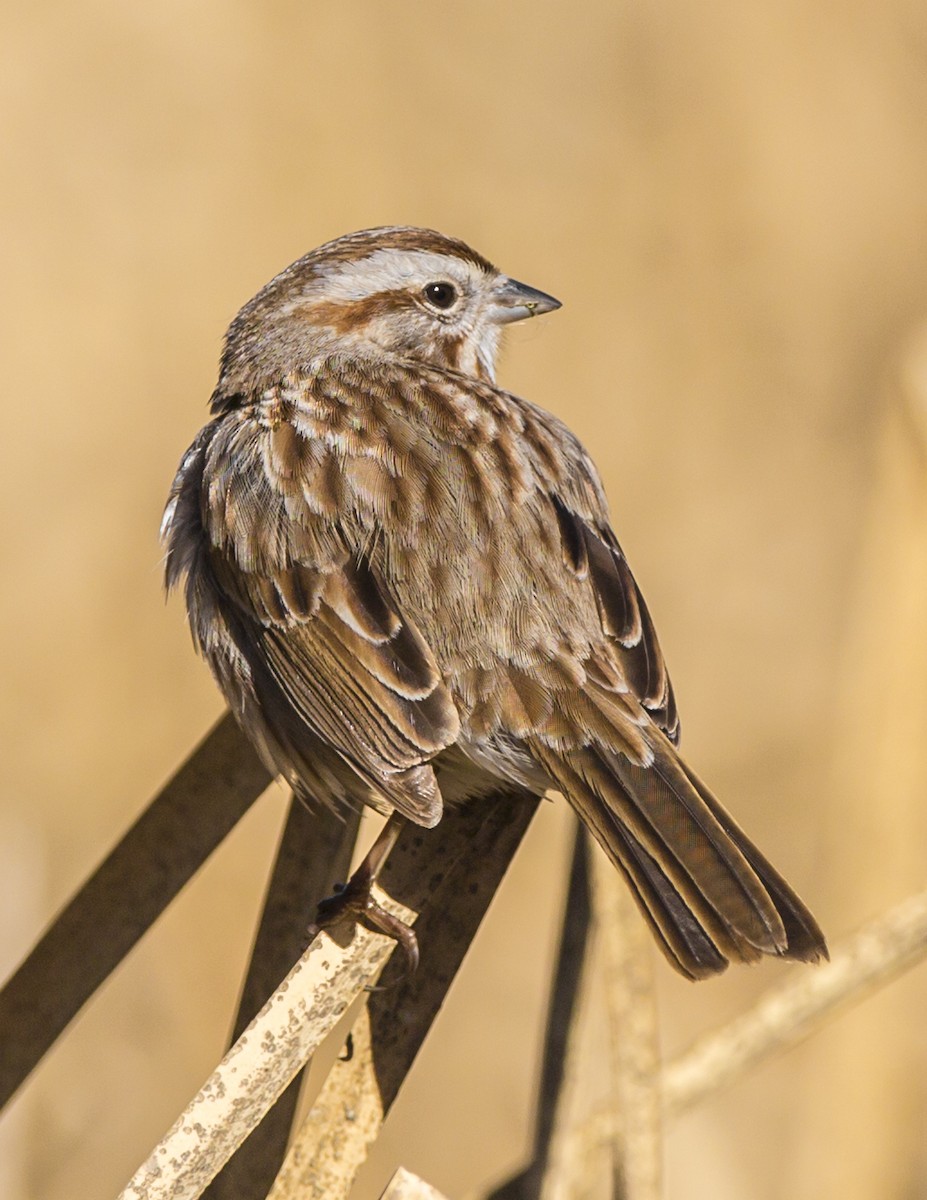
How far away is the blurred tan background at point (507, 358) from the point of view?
13.8 feet

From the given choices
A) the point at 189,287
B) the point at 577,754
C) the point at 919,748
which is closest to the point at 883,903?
the point at 919,748

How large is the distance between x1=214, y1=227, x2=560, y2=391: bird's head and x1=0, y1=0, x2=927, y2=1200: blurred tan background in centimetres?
50

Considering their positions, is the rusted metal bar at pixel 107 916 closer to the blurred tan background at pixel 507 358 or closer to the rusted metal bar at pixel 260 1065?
the rusted metal bar at pixel 260 1065

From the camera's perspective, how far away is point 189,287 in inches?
182

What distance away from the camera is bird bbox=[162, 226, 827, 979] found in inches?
91.5

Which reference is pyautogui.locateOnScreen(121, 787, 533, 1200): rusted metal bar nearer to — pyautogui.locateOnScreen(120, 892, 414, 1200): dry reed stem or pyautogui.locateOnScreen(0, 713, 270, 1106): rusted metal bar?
pyautogui.locateOnScreen(120, 892, 414, 1200): dry reed stem

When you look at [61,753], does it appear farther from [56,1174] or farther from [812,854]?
[812,854]

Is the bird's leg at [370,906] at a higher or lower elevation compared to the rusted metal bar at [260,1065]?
lower

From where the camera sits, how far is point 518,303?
3.42 metres

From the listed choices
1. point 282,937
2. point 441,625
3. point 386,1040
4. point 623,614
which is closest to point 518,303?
point 623,614

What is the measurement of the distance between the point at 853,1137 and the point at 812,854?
1.76m

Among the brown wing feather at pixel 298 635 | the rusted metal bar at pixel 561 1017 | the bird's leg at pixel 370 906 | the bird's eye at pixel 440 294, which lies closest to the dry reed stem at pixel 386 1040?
the bird's leg at pixel 370 906

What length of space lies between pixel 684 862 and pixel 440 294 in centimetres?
150

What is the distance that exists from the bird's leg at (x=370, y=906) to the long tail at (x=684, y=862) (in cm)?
27
